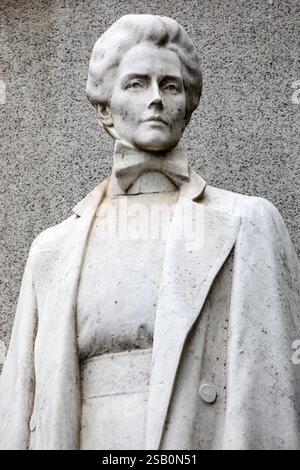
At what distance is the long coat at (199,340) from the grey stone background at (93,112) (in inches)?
35.7

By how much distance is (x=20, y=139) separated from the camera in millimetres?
7082

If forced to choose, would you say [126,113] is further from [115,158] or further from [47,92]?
[47,92]

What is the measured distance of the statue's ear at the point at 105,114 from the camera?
602cm

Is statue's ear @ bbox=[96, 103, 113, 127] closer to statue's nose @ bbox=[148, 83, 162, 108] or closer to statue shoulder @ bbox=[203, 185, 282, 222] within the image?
statue's nose @ bbox=[148, 83, 162, 108]

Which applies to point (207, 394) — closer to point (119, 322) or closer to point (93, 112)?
point (119, 322)

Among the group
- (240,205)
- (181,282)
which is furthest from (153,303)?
(240,205)

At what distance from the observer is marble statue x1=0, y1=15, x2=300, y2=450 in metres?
5.51

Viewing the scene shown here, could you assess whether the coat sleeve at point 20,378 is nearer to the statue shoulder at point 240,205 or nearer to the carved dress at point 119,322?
the carved dress at point 119,322

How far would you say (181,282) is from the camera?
18.5 ft

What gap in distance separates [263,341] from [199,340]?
17 centimetres

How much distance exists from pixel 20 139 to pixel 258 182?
2.74ft
